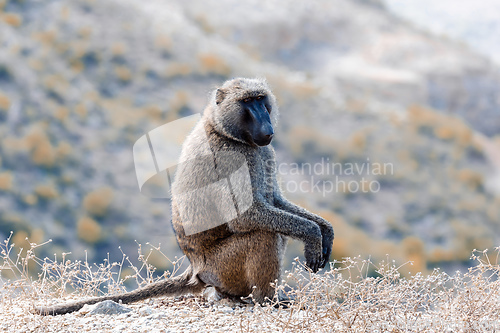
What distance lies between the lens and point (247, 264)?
4.90 metres

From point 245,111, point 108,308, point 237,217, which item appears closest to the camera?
point 108,308

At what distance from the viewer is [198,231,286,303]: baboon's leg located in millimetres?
4855

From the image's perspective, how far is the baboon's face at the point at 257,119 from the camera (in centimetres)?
498

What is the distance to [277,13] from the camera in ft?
153

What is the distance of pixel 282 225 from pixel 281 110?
93.1 ft

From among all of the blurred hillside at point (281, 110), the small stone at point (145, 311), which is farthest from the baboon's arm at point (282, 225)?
the blurred hillside at point (281, 110)

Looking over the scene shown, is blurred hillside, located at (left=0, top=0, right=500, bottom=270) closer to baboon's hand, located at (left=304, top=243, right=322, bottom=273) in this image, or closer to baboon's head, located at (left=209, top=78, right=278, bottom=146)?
baboon's head, located at (left=209, top=78, right=278, bottom=146)

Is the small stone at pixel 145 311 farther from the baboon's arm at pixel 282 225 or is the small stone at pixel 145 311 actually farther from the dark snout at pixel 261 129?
the dark snout at pixel 261 129

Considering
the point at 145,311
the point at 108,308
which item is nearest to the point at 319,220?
the point at 145,311

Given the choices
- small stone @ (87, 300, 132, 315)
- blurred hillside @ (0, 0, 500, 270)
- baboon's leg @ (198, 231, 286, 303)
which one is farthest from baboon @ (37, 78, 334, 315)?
blurred hillside @ (0, 0, 500, 270)

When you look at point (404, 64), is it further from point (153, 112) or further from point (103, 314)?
point (103, 314)

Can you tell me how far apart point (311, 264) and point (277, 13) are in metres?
43.7

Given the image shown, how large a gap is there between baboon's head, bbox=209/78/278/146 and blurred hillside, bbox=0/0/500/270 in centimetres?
1470

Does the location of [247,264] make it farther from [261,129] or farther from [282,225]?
[261,129]
